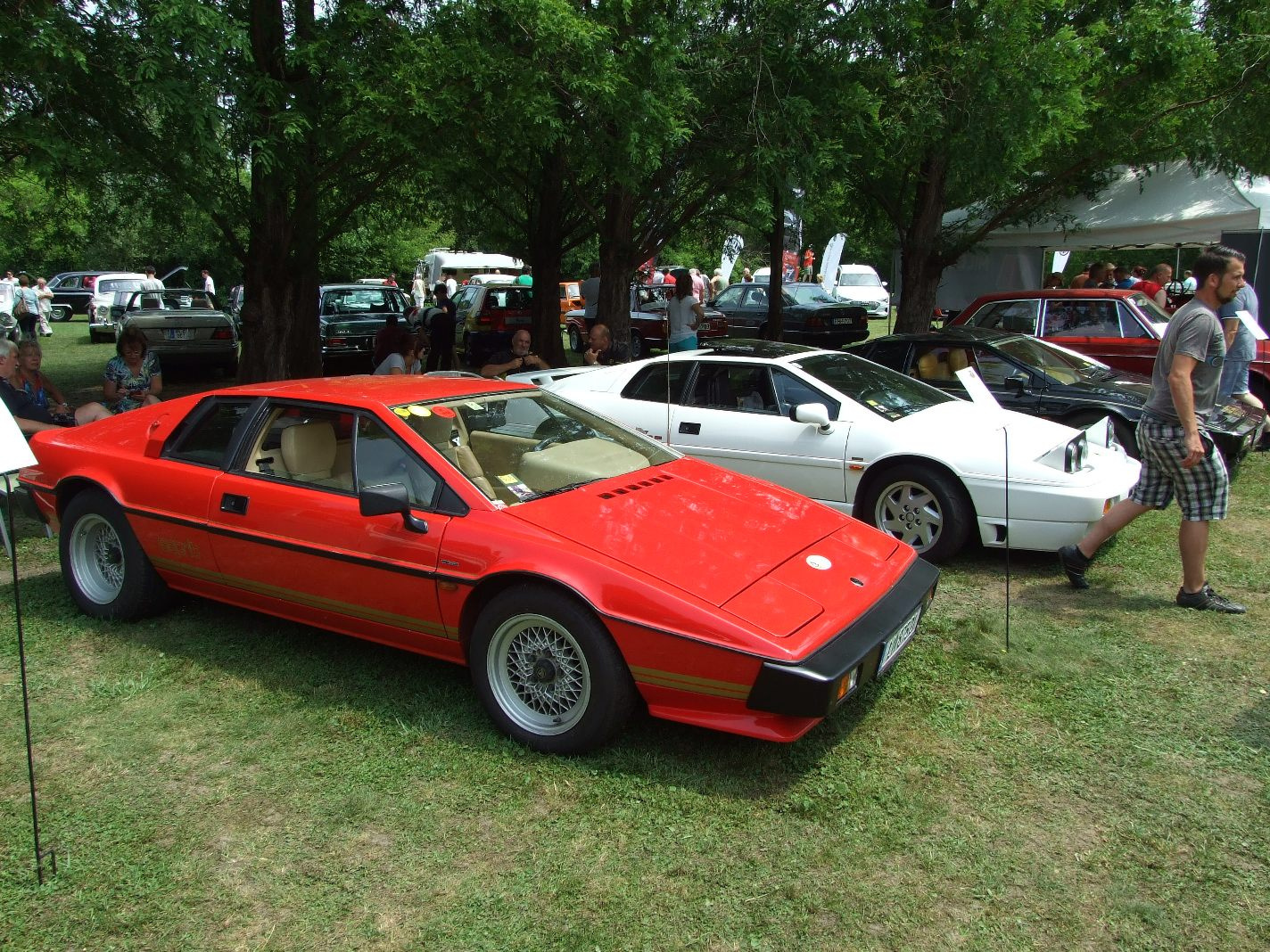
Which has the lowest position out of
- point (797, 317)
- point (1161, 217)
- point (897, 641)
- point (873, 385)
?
point (897, 641)

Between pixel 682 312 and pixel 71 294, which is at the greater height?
pixel 71 294

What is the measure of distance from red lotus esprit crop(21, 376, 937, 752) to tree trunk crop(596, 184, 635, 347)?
686 centimetres

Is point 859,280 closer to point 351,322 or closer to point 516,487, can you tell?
point 351,322

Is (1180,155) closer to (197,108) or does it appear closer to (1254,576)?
(1254,576)

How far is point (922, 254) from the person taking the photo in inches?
521

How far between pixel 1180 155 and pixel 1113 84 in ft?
8.09

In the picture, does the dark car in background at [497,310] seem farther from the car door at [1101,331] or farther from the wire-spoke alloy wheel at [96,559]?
the wire-spoke alloy wheel at [96,559]

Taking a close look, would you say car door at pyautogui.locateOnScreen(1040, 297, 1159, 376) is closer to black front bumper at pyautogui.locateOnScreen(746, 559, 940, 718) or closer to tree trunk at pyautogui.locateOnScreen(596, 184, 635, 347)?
tree trunk at pyautogui.locateOnScreen(596, 184, 635, 347)

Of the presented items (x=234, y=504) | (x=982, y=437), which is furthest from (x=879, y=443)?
(x=234, y=504)

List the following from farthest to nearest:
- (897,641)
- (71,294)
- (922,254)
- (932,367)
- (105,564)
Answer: (71,294) → (922,254) → (932,367) → (105,564) → (897,641)

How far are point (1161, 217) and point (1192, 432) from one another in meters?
10.8

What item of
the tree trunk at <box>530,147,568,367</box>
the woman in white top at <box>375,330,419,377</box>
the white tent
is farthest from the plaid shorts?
the tree trunk at <box>530,147,568,367</box>

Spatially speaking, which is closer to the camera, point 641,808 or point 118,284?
point 641,808

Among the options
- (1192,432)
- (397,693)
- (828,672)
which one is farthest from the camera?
(1192,432)
